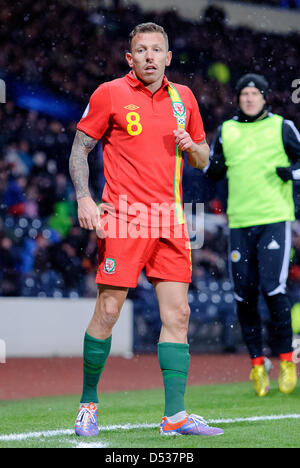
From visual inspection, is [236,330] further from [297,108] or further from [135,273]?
[135,273]

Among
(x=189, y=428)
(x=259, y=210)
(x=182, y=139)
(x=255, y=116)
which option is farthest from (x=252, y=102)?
(x=189, y=428)

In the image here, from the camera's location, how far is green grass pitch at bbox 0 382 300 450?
3176mm

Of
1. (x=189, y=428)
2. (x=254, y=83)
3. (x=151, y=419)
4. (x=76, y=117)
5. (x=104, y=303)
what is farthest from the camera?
(x=76, y=117)

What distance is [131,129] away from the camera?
11.4 ft

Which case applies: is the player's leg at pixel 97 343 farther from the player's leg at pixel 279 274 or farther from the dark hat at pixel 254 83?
the dark hat at pixel 254 83

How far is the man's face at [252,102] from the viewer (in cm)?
541

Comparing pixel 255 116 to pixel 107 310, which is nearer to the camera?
pixel 107 310

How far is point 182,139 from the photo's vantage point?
11.2 ft

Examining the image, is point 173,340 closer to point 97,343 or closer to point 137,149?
point 97,343

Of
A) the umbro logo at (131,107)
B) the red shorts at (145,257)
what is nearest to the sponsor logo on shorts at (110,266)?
the red shorts at (145,257)

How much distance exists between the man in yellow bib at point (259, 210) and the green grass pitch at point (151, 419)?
0.42 meters

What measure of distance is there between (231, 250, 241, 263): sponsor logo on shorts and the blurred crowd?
335 cm

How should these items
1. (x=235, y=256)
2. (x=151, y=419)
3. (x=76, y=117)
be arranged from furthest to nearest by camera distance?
(x=76, y=117), (x=235, y=256), (x=151, y=419)

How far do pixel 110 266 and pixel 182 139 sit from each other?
0.62 metres
